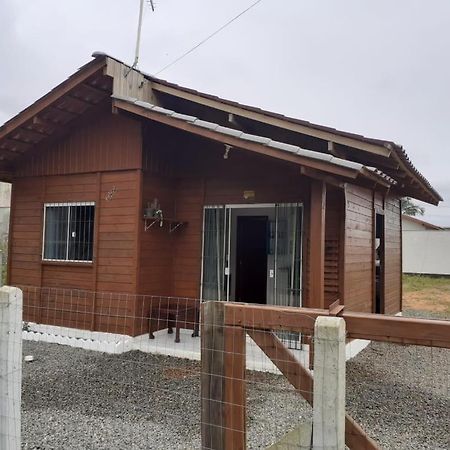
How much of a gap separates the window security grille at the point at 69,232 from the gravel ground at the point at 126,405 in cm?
184

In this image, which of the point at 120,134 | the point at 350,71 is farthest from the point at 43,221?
the point at 350,71

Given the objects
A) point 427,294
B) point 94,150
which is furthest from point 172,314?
point 427,294

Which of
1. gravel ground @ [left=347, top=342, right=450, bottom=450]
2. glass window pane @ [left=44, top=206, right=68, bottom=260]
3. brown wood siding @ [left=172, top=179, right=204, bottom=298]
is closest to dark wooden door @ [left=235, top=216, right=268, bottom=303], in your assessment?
brown wood siding @ [left=172, top=179, right=204, bottom=298]

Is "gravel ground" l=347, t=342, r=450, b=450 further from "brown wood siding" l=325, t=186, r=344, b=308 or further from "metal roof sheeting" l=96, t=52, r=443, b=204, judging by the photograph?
"metal roof sheeting" l=96, t=52, r=443, b=204

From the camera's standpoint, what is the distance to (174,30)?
34.5ft

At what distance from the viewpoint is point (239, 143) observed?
561 cm

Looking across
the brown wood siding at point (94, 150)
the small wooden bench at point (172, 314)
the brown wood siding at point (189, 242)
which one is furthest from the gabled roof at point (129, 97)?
the small wooden bench at point (172, 314)

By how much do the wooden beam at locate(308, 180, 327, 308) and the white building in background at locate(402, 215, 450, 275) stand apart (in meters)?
17.1

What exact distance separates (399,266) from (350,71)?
266 inches

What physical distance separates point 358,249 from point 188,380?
10.7 feet

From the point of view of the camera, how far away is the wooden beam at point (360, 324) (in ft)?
5.76

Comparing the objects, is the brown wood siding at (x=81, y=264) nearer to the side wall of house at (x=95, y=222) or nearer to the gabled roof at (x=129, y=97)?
the side wall of house at (x=95, y=222)

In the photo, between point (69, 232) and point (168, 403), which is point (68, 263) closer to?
point (69, 232)

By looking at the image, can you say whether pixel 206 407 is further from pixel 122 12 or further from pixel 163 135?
pixel 122 12
